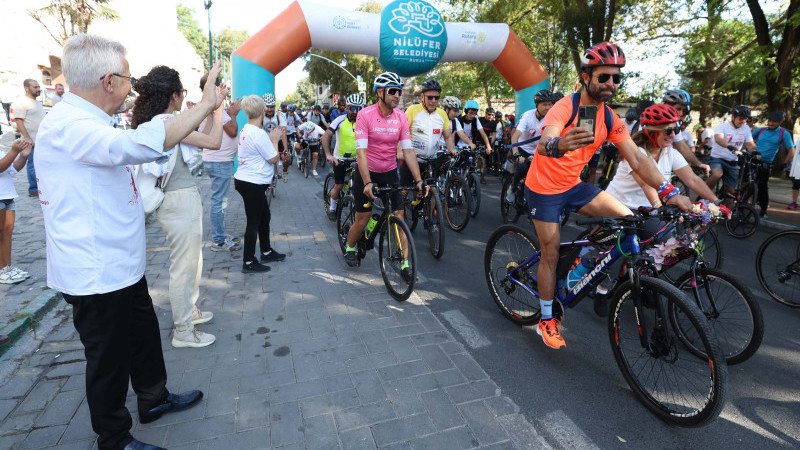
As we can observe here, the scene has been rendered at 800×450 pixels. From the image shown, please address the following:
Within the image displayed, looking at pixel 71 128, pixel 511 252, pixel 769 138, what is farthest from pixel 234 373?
pixel 769 138

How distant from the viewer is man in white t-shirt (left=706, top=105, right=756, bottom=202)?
7250 millimetres

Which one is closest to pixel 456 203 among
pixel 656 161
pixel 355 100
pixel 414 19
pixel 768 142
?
pixel 355 100

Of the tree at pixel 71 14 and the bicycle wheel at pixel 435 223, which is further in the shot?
the tree at pixel 71 14

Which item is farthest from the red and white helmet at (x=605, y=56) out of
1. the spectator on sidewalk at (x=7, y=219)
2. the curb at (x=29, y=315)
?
the spectator on sidewalk at (x=7, y=219)

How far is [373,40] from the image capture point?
1102 centimetres

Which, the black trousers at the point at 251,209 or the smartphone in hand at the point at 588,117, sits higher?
the smartphone in hand at the point at 588,117

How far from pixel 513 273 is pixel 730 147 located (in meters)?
5.90

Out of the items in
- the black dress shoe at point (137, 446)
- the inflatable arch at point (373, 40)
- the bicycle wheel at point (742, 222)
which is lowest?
the black dress shoe at point (137, 446)

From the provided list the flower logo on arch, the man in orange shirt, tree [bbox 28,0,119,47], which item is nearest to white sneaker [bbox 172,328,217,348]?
the man in orange shirt

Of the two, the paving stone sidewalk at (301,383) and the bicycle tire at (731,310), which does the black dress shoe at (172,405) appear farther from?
the bicycle tire at (731,310)

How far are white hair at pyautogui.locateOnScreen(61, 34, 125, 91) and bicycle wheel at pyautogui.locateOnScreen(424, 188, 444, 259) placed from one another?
3.92 metres

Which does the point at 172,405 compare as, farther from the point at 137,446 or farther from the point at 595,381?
the point at 595,381

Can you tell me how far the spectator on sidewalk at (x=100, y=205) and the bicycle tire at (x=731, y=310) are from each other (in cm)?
313

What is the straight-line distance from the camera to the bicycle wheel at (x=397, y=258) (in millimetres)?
4051
